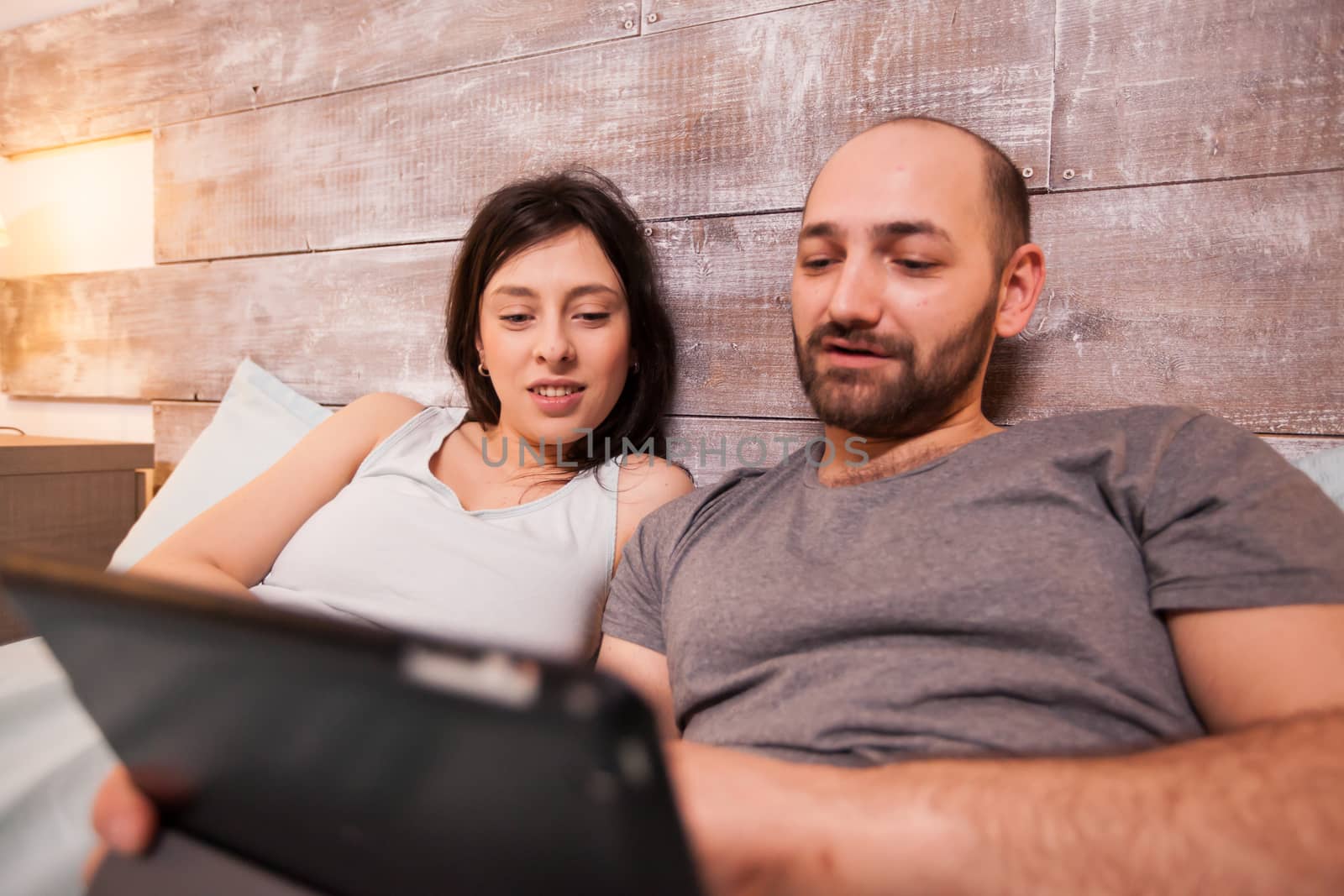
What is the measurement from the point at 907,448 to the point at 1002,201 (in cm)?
31

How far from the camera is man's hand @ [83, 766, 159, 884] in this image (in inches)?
20.1

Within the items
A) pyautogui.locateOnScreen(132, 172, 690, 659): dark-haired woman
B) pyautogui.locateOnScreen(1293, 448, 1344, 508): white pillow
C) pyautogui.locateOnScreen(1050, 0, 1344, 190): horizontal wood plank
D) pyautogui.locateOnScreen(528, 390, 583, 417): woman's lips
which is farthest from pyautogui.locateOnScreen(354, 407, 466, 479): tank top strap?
pyautogui.locateOnScreen(1293, 448, 1344, 508): white pillow

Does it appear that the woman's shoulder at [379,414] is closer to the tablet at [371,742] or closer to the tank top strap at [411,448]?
the tank top strap at [411,448]

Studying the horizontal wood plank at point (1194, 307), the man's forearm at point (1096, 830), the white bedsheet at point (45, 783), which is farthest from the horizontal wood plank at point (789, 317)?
the white bedsheet at point (45, 783)

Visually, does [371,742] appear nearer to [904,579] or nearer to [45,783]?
[904,579]

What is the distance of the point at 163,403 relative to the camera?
5.89ft

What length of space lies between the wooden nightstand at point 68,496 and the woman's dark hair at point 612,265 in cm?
96

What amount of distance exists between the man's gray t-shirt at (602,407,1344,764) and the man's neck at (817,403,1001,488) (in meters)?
0.06

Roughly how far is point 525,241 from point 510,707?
1025 millimetres

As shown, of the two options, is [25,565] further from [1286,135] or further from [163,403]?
[163,403]

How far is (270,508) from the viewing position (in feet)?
3.72

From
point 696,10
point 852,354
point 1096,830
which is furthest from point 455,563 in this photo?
point 696,10

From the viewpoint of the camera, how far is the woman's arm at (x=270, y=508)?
103 cm

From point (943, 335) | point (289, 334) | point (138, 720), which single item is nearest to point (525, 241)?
point (943, 335)
